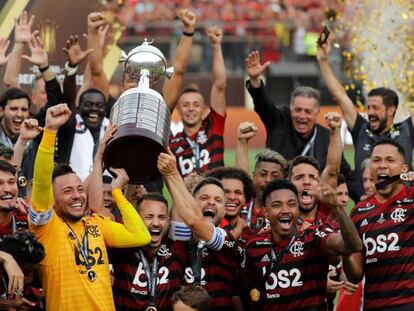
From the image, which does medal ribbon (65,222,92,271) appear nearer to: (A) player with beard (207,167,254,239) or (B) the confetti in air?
(A) player with beard (207,167,254,239)

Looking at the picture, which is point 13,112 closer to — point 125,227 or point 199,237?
point 125,227

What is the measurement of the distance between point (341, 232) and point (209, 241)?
0.96 m

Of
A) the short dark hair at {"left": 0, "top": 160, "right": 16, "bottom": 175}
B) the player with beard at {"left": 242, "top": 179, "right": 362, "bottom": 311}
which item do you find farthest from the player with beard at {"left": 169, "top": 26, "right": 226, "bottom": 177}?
the short dark hair at {"left": 0, "top": 160, "right": 16, "bottom": 175}

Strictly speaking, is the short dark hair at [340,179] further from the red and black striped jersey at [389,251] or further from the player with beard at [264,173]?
the red and black striped jersey at [389,251]

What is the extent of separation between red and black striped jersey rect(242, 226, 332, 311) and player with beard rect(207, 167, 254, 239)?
0.69m

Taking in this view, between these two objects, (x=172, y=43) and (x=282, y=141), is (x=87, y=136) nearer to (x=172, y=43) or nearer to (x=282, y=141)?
(x=282, y=141)

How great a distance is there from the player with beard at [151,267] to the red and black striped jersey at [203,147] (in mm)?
2379

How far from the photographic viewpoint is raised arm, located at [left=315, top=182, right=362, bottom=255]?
303 inches

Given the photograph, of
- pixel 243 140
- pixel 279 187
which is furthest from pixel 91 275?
pixel 243 140

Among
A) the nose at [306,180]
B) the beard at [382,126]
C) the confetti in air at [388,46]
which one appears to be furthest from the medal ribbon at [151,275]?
the confetti in air at [388,46]

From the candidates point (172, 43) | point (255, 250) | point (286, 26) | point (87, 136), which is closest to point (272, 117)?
point (87, 136)

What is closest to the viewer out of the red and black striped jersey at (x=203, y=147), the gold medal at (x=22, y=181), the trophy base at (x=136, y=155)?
the trophy base at (x=136, y=155)

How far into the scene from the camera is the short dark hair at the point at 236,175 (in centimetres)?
974

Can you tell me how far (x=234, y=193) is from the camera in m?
9.56
